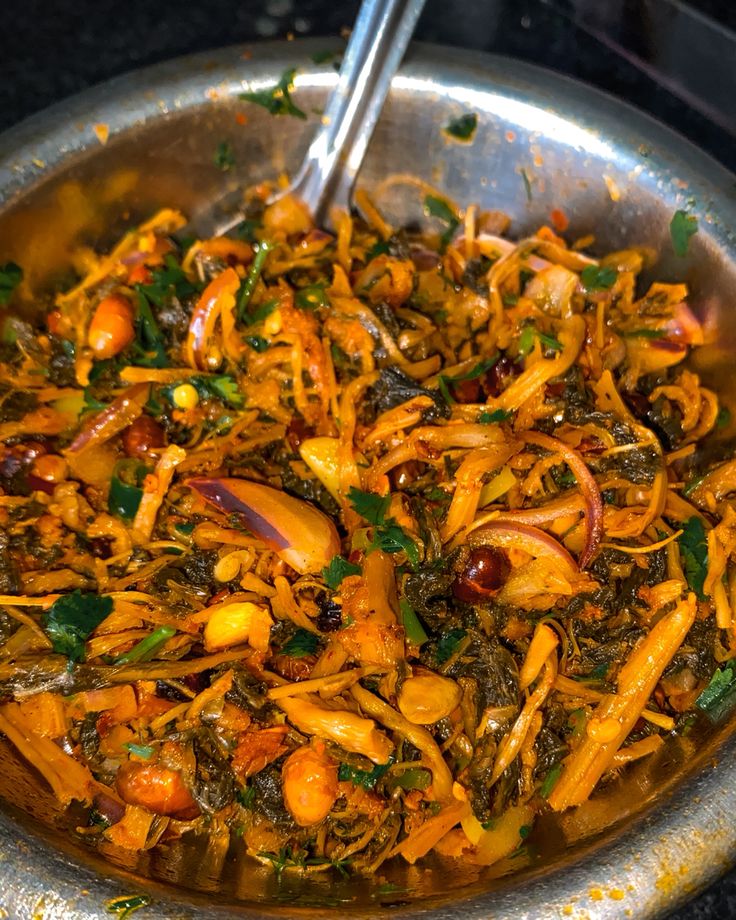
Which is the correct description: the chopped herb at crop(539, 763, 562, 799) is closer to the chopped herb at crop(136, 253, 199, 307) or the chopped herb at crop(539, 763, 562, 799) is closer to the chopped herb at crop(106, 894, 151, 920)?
the chopped herb at crop(106, 894, 151, 920)

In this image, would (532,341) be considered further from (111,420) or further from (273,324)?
(111,420)

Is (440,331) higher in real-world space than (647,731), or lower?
higher

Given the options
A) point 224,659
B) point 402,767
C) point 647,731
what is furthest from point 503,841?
point 224,659

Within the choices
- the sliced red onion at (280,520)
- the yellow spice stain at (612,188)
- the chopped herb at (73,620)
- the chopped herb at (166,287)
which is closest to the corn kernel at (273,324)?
the chopped herb at (166,287)

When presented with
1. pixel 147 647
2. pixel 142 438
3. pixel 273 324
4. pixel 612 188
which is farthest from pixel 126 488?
pixel 612 188

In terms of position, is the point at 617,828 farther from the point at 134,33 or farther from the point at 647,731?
the point at 134,33

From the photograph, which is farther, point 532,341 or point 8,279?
point 8,279
